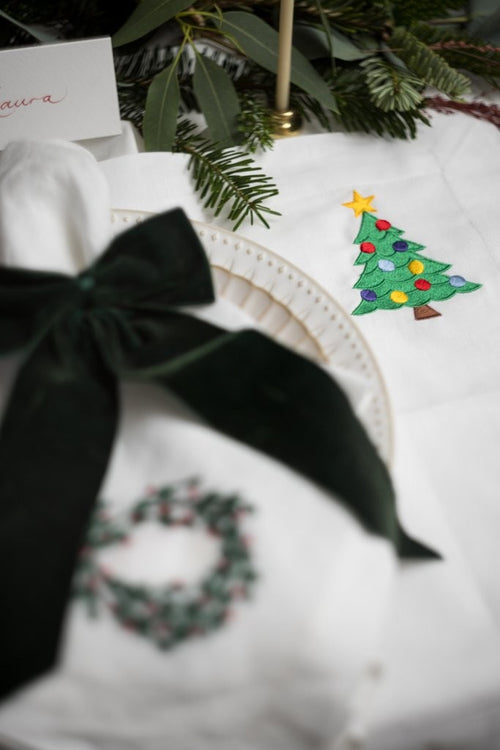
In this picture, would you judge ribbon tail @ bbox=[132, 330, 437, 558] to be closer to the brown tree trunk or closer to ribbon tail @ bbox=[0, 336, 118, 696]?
ribbon tail @ bbox=[0, 336, 118, 696]

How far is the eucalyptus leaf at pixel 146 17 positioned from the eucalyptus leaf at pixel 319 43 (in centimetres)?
14

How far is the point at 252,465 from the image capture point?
0.34 metres

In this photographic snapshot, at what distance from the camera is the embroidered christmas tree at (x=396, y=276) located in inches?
21.9

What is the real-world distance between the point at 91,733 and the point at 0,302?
0.23m

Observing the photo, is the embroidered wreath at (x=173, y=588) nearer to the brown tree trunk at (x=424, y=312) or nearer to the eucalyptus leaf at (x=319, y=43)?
the brown tree trunk at (x=424, y=312)

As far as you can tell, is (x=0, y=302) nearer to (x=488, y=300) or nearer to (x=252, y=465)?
(x=252, y=465)

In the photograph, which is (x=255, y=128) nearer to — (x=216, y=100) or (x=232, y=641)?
(x=216, y=100)

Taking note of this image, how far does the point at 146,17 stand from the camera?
1.96ft

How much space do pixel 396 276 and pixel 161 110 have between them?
27 centimetres

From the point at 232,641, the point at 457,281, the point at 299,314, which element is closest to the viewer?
the point at 232,641

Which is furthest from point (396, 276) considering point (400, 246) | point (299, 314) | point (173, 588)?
point (173, 588)

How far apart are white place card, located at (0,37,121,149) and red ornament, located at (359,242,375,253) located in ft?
0.82

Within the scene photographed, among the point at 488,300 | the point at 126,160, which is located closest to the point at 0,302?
the point at 126,160

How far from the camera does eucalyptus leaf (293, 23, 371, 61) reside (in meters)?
0.67
